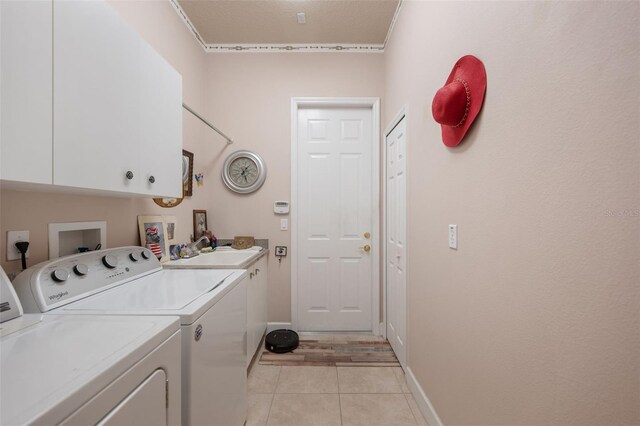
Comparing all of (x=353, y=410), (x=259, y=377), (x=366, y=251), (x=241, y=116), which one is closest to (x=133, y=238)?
(x=259, y=377)

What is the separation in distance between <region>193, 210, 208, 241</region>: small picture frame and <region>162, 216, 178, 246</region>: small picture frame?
376 mm

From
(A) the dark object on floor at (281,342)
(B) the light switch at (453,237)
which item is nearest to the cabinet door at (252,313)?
(A) the dark object on floor at (281,342)

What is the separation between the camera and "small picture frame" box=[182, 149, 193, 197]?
7.25 ft

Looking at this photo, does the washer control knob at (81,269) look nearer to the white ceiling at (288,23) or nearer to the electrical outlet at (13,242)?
the electrical outlet at (13,242)

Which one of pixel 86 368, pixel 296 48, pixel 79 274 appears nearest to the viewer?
pixel 86 368

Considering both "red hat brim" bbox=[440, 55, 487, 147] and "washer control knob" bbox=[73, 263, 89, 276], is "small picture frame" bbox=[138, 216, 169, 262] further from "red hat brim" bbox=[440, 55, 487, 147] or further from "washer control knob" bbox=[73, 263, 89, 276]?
"red hat brim" bbox=[440, 55, 487, 147]

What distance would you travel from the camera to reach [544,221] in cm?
72

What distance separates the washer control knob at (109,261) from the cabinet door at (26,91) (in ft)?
1.75

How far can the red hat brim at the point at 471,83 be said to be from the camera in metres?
1.01

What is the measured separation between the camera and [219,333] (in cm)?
110

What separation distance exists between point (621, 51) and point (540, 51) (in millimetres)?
231

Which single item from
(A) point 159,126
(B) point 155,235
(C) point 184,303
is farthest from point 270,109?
(C) point 184,303

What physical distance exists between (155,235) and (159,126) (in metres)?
0.79

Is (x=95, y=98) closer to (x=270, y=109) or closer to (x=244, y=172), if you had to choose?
(x=244, y=172)
